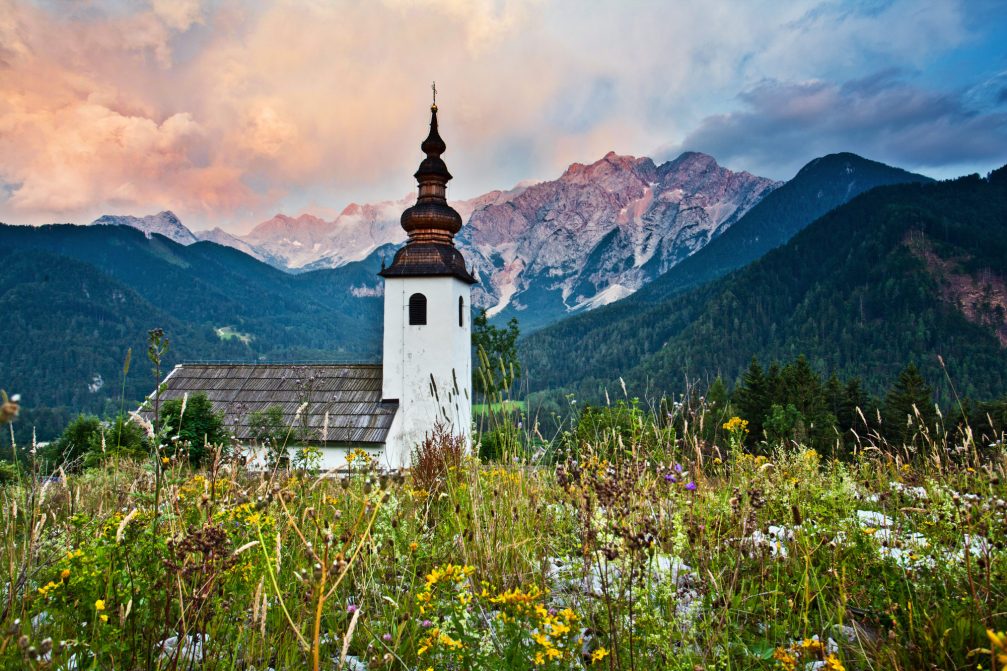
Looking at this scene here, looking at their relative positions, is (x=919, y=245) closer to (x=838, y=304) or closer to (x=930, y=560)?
(x=838, y=304)

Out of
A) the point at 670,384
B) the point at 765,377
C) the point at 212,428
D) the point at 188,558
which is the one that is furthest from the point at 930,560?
the point at 670,384

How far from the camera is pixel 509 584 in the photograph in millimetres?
3203

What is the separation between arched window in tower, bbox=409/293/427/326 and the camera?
27.5 m

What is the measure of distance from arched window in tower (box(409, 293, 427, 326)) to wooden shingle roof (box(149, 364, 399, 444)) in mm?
3519

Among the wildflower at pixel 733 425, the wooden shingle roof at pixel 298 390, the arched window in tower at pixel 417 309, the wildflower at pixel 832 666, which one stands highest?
the arched window in tower at pixel 417 309

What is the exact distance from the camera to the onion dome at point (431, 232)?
89.8 feet

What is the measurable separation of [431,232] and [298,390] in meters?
9.51

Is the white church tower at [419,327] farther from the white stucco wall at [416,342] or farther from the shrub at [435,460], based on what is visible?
the shrub at [435,460]

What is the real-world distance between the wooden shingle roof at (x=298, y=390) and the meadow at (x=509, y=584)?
891 inches

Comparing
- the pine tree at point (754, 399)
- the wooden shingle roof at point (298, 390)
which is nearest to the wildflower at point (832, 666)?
the wooden shingle roof at point (298, 390)

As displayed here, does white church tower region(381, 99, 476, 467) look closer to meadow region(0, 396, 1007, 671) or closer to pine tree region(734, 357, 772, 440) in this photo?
meadow region(0, 396, 1007, 671)

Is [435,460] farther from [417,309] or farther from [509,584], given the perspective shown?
[417,309]

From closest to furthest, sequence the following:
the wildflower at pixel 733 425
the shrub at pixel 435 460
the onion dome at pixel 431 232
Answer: the shrub at pixel 435 460 → the wildflower at pixel 733 425 → the onion dome at pixel 431 232

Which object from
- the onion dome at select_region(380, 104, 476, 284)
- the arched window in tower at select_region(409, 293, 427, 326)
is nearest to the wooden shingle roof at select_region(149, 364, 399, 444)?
the arched window in tower at select_region(409, 293, 427, 326)
